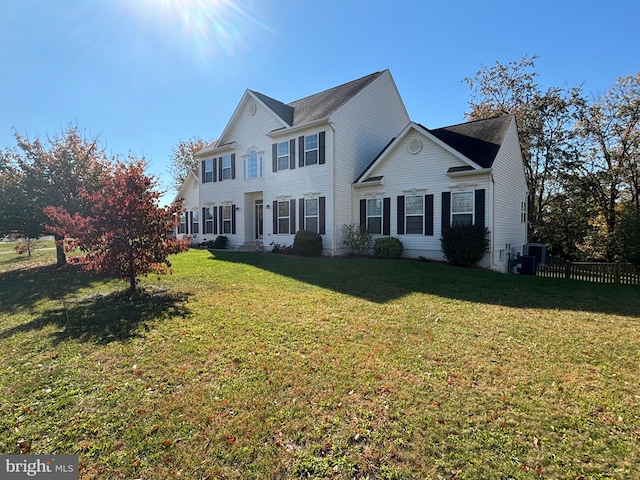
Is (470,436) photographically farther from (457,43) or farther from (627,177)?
(627,177)

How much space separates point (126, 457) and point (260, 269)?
9.24 metres

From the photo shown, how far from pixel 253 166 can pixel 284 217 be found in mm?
4067

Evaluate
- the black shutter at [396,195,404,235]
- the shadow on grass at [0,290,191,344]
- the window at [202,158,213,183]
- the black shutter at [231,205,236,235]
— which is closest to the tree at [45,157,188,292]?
the shadow on grass at [0,290,191,344]

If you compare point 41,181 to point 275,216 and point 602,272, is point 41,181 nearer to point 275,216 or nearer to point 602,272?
point 275,216

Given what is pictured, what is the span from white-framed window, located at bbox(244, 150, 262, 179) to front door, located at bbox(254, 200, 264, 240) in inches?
65.5

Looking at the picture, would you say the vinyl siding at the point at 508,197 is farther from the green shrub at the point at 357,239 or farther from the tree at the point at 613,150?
the tree at the point at 613,150

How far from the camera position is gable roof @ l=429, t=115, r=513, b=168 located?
13.0 m

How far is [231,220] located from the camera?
20.8 m

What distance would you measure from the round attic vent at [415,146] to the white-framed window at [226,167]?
457 inches

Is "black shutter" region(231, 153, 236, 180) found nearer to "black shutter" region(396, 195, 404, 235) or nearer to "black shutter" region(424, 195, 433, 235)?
"black shutter" region(396, 195, 404, 235)

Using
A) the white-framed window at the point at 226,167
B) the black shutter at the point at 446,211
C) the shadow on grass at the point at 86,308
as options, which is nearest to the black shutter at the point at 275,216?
the white-framed window at the point at 226,167

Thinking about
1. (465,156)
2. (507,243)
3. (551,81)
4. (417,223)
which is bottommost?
(507,243)

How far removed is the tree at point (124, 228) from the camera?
298 inches

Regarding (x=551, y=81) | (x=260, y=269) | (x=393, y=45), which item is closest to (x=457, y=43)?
(x=393, y=45)
